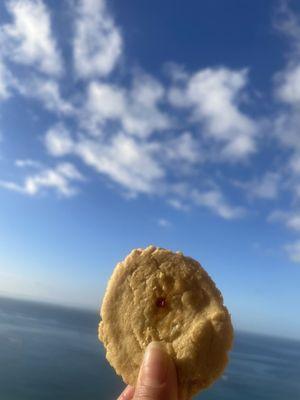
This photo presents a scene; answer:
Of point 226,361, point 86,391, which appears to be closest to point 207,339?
point 226,361

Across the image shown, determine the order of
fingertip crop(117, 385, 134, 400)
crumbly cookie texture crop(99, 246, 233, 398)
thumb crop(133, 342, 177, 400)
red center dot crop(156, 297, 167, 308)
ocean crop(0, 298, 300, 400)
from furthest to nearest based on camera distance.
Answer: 1. ocean crop(0, 298, 300, 400)
2. fingertip crop(117, 385, 134, 400)
3. red center dot crop(156, 297, 167, 308)
4. crumbly cookie texture crop(99, 246, 233, 398)
5. thumb crop(133, 342, 177, 400)

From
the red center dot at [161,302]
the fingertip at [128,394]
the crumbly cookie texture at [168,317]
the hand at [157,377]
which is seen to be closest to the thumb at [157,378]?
the hand at [157,377]

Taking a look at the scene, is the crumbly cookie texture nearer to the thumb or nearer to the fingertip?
the thumb

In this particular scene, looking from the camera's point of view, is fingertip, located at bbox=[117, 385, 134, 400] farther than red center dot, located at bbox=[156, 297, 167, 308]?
Yes

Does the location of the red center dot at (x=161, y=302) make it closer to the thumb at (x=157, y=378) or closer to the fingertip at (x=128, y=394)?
the thumb at (x=157, y=378)

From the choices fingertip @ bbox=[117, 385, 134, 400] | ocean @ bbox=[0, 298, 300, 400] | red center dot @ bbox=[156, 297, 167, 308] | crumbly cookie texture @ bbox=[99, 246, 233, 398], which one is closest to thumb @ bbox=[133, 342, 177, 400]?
crumbly cookie texture @ bbox=[99, 246, 233, 398]

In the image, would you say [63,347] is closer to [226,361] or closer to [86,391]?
[86,391]

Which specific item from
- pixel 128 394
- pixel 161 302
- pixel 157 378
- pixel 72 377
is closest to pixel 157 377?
pixel 157 378
